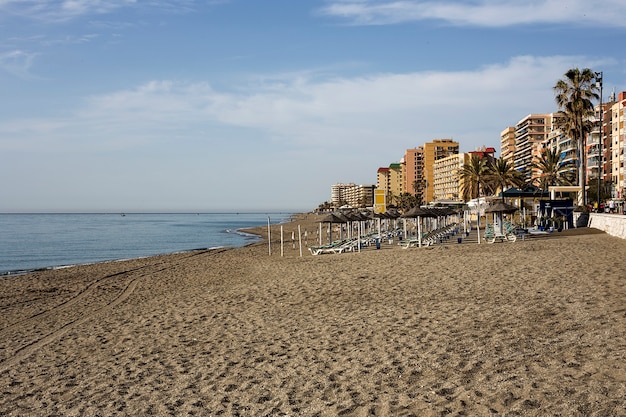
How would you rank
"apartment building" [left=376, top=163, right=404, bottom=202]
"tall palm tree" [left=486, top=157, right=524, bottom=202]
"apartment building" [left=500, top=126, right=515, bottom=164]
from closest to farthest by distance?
"tall palm tree" [left=486, top=157, right=524, bottom=202]
"apartment building" [left=500, top=126, right=515, bottom=164]
"apartment building" [left=376, top=163, right=404, bottom=202]

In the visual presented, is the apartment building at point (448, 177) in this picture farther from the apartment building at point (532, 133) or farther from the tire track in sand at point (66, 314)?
the tire track in sand at point (66, 314)

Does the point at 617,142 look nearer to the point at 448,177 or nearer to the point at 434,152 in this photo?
the point at 448,177

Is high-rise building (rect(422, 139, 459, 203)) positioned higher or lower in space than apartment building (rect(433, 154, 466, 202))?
higher

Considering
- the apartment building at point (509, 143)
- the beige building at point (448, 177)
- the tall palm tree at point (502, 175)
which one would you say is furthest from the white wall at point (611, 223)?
the apartment building at point (509, 143)

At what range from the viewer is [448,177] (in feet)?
439

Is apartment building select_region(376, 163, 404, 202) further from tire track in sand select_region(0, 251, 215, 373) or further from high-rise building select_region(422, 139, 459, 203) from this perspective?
tire track in sand select_region(0, 251, 215, 373)

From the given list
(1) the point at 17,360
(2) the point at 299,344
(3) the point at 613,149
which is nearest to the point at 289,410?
(2) the point at 299,344

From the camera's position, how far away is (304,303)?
12.7m

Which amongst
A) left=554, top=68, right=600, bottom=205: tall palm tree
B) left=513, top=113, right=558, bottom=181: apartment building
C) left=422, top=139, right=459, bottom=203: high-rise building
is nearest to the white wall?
left=554, top=68, right=600, bottom=205: tall palm tree

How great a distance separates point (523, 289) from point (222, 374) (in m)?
7.47

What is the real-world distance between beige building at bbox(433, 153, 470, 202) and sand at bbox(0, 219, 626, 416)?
109 meters

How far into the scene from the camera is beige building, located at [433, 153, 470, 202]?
124 meters

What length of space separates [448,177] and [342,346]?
129 metres


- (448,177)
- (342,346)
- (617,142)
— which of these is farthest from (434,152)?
(342,346)
